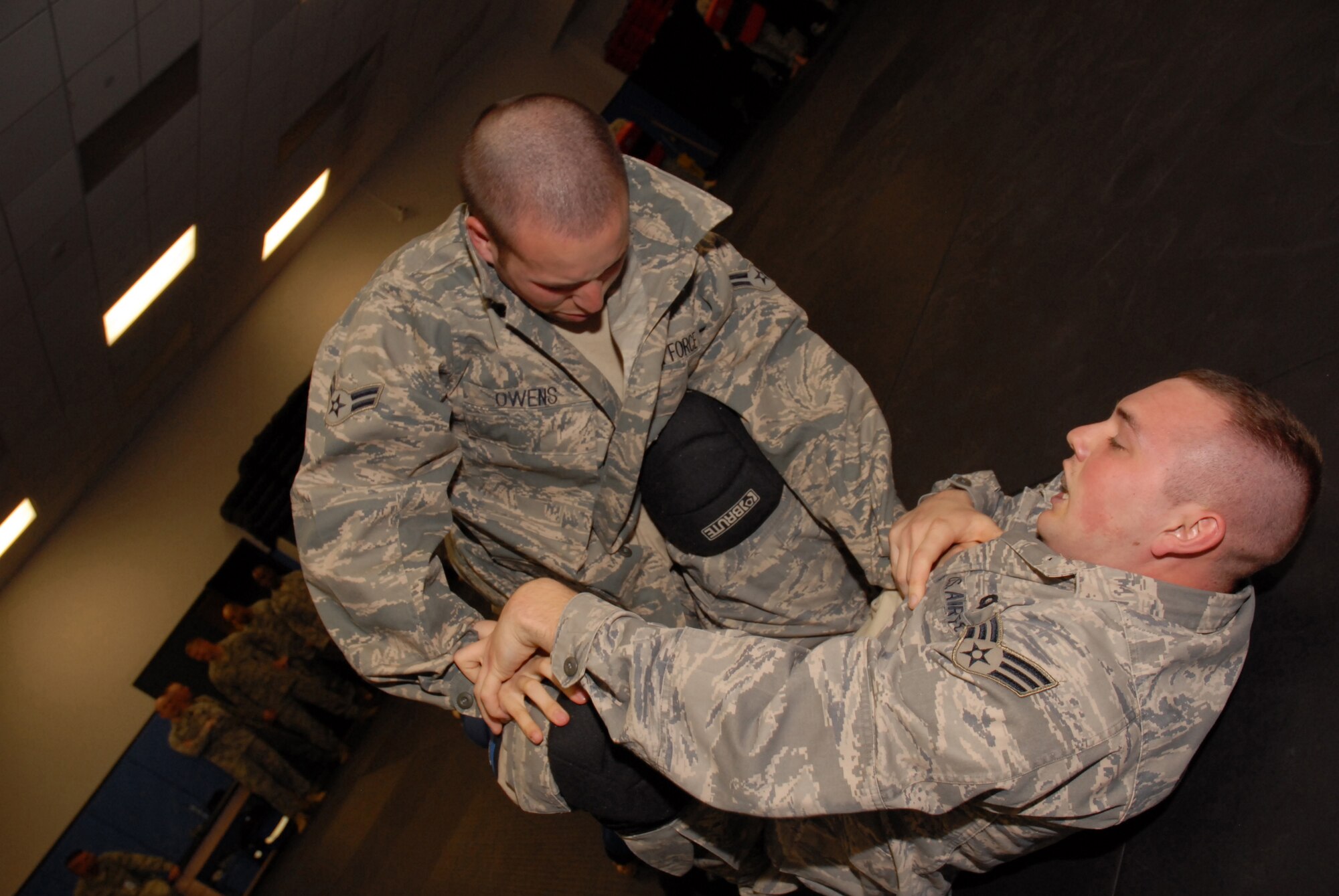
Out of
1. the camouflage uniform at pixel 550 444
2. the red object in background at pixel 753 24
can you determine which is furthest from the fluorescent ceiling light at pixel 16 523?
the red object in background at pixel 753 24

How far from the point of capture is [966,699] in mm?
1034

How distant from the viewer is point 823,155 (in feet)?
12.8

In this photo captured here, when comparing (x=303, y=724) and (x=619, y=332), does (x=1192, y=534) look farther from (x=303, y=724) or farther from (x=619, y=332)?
(x=303, y=724)

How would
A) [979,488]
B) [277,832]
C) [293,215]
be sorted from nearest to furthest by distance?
1. [979,488]
2. [277,832]
3. [293,215]

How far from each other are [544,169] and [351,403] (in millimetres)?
534

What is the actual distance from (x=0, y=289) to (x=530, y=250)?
1590 millimetres

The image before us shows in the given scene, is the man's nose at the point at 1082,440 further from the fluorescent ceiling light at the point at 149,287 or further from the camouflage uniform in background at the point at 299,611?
the camouflage uniform in background at the point at 299,611

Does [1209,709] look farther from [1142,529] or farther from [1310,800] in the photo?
[1142,529]

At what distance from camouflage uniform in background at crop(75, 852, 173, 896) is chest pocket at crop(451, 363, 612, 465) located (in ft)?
9.38

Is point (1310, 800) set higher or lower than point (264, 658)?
higher

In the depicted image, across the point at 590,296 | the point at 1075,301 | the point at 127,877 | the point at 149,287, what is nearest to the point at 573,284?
the point at 590,296

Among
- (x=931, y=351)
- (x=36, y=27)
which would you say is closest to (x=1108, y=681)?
(x=931, y=351)

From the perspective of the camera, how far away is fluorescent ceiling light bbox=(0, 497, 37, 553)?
3055 mm

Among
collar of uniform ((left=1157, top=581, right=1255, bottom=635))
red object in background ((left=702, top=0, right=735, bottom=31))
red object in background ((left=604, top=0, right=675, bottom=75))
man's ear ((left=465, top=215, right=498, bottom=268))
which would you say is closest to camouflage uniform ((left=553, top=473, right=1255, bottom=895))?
collar of uniform ((left=1157, top=581, right=1255, bottom=635))
